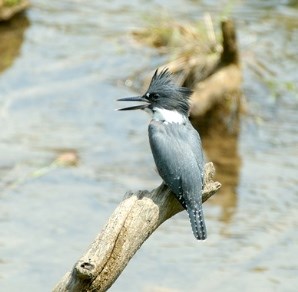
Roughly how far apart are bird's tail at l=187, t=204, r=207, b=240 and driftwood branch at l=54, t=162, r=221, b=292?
41 centimetres

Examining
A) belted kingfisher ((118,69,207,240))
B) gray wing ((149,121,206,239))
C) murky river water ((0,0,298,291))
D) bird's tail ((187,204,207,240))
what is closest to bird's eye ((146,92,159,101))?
belted kingfisher ((118,69,207,240))

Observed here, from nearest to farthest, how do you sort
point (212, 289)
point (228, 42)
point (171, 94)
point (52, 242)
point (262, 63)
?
point (171, 94)
point (212, 289)
point (52, 242)
point (228, 42)
point (262, 63)

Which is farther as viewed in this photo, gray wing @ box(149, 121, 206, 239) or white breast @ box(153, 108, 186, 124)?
white breast @ box(153, 108, 186, 124)

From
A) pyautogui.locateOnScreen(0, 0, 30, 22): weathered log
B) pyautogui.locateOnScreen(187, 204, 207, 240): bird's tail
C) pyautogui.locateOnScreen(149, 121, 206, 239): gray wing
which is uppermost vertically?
pyautogui.locateOnScreen(149, 121, 206, 239): gray wing

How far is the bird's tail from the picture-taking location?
4703 mm

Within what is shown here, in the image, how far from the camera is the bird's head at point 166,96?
17.0 ft

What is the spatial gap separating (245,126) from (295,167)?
878 mm

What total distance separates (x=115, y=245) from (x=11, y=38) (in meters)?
6.90

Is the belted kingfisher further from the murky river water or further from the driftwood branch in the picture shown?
the murky river water

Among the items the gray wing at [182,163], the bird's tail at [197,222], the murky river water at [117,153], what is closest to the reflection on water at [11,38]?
the murky river water at [117,153]

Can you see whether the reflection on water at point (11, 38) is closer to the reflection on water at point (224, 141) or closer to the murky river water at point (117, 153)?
the murky river water at point (117, 153)

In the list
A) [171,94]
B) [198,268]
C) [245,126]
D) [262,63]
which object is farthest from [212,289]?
[262,63]

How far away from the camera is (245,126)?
8.79 meters

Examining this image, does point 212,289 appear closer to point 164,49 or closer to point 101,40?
point 164,49
